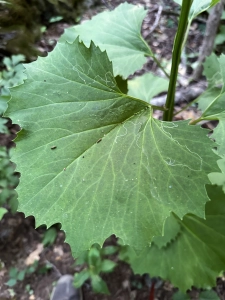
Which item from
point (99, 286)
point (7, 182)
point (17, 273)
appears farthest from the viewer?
point (17, 273)

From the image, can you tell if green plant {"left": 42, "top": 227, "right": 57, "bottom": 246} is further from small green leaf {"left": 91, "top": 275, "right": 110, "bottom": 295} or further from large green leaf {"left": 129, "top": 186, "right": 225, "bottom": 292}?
large green leaf {"left": 129, "top": 186, "right": 225, "bottom": 292}

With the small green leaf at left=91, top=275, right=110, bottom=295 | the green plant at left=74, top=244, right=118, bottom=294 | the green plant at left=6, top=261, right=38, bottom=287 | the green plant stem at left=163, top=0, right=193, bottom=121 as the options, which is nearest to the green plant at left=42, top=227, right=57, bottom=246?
the green plant at left=6, top=261, right=38, bottom=287

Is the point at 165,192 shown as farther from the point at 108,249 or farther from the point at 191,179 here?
the point at 108,249

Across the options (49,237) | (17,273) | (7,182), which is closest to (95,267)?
(49,237)

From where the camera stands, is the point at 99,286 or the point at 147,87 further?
the point at 147,87

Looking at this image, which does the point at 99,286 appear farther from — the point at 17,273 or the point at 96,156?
the point at 96,156
